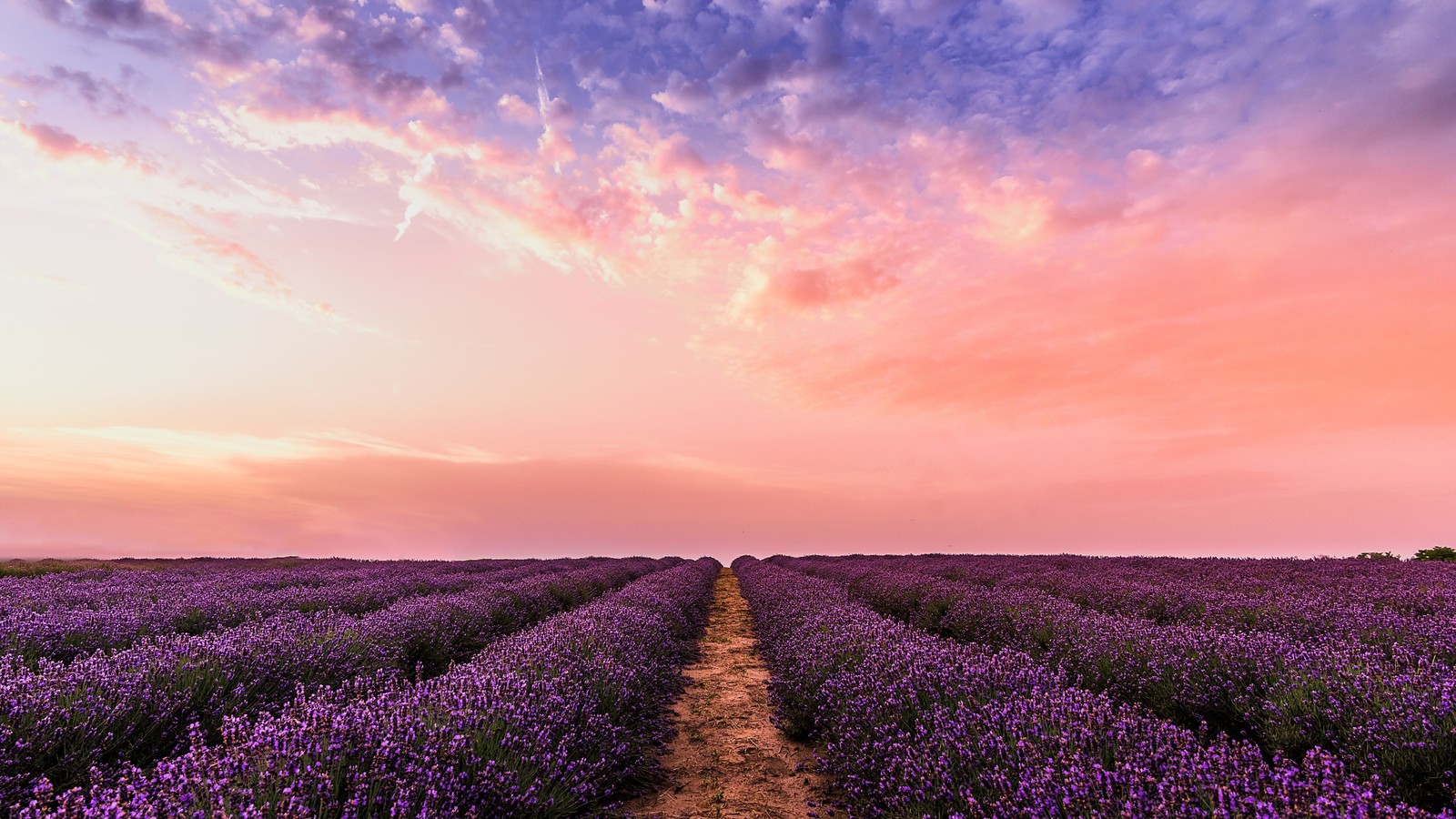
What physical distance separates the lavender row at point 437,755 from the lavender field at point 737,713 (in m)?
0.02

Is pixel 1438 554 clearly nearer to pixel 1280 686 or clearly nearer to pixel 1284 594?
pixel 1284 594

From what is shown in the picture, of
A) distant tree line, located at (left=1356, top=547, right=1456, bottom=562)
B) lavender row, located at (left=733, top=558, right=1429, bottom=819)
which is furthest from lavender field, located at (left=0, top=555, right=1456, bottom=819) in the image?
distant tree line, located at (left=1356, top=547, right=1456, bottom=562)

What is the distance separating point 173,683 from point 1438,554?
97.3 ft

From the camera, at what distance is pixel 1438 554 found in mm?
19828

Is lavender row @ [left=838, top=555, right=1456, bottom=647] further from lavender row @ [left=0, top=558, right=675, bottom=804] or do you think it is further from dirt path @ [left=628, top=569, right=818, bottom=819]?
lavender row @ [left=0, top=558, right=675, bottom=804]

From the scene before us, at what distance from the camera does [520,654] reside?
5.62m

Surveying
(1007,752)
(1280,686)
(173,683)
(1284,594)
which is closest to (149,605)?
(173,683)

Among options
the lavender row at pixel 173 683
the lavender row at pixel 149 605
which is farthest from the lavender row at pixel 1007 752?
the lavender row at pixel 149 605

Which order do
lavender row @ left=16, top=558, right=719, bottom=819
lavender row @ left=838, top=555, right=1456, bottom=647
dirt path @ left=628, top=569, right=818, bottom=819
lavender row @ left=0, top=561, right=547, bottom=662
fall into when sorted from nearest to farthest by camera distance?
lavender row @ left=16, top=558, right=719, bottom=819 < dirt path @ left=628, top=569, right=818, bottom=819 < lavender row @ left=0, top=561, right=547, bottom=662 < lavender row @ left=838, top=555, right=1456, bottom=647

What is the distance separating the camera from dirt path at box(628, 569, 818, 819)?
437cm

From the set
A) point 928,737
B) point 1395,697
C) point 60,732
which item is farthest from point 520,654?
point 1395,697

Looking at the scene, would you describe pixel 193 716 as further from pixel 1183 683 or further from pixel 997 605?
pixel 997 605

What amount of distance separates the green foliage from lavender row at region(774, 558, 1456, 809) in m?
20.1

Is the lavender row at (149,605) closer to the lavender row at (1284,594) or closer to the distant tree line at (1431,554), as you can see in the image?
the lavender row at (1284,594)
